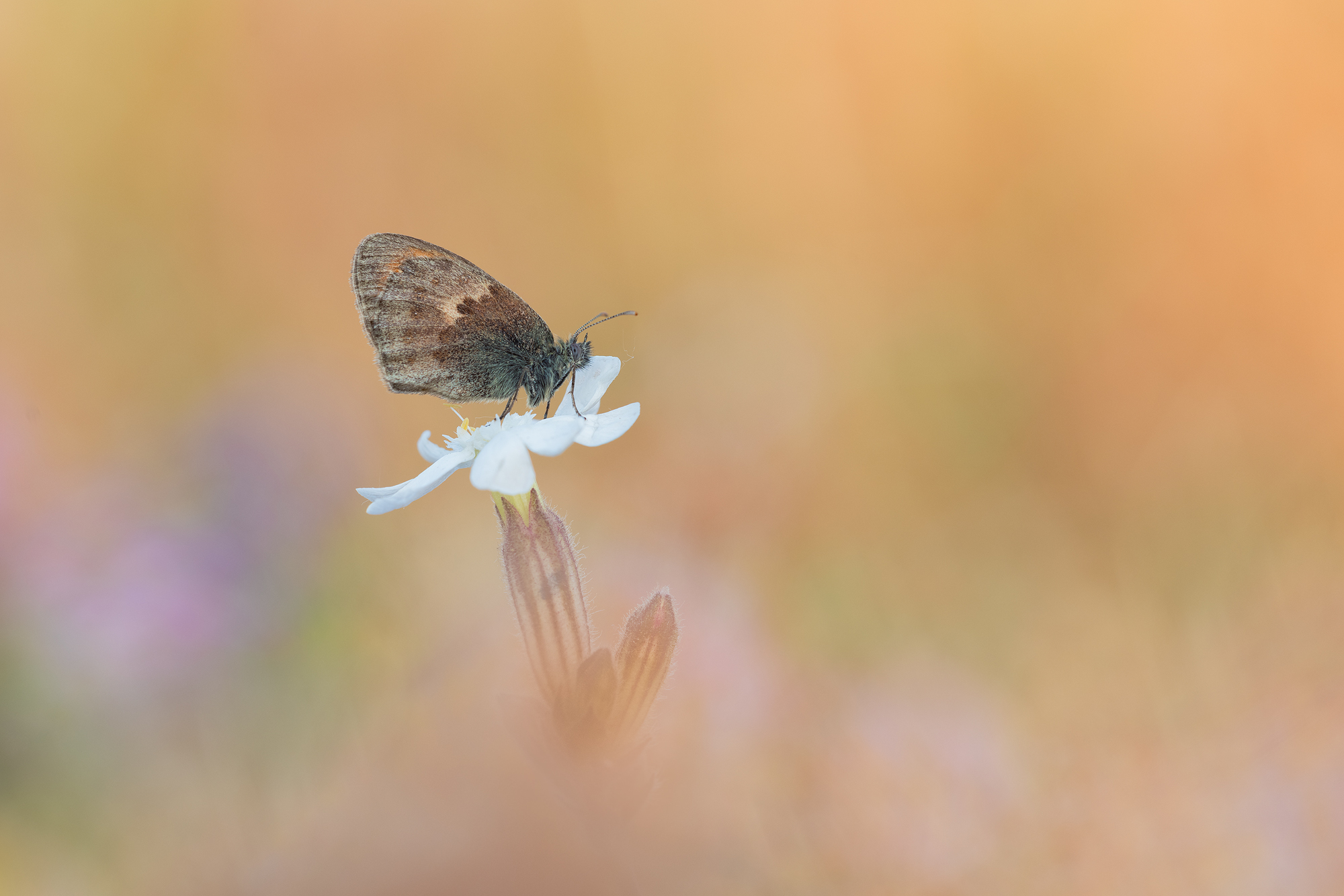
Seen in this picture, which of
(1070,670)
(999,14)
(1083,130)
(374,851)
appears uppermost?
(999,14)

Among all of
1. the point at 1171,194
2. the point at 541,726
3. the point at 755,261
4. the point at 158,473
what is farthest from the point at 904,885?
the point at 1171,194

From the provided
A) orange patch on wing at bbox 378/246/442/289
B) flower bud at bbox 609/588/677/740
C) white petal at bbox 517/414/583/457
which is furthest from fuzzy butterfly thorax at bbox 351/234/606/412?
flower bud at bbox 609/588/677/740

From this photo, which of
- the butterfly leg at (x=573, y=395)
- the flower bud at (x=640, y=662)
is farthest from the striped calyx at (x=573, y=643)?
the butterfly leg at (x=573, y=395)

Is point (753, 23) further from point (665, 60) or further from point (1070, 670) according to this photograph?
point (1070, 670)

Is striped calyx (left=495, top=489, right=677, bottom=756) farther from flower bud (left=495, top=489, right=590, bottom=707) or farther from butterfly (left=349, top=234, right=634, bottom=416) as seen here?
butterfly (left=349, top=234, right=634, bottom=416)

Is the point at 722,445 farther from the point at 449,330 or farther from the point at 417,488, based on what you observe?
the point at 417,488

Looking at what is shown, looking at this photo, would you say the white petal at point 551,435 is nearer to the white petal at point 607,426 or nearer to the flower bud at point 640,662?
the white petal at point 607,426

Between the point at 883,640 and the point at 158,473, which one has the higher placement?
the point at 158,473
